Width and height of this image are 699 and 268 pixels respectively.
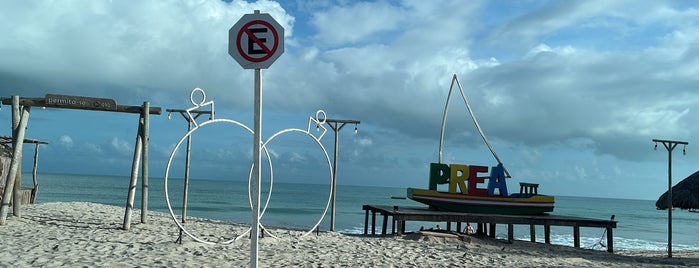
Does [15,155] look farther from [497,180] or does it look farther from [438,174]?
[497,180]

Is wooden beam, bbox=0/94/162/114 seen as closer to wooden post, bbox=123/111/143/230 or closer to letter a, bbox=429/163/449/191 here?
wooden post, bbox=123/111/143/230

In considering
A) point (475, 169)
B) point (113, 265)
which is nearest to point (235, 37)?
point (113, 265)

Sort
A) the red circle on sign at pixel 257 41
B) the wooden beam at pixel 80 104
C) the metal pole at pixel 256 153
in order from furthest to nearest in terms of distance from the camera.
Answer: the wooden beam at pixel 80 104 → the metal pole at pixel 256 153 → the red circle on sign at pixel 257 41

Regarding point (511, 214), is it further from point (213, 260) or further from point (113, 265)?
point (113, 265)

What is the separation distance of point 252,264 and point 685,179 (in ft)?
61.4

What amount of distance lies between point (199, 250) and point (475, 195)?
8.37 meters

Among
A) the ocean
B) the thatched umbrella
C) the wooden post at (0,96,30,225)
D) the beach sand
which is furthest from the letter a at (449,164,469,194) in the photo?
the wooden post at (0,96,30,225)

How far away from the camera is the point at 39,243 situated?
8508 millimetres

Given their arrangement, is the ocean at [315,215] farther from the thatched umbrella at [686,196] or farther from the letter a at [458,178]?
the letter a at [458,178]

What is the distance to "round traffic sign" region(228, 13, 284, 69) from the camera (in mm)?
4328

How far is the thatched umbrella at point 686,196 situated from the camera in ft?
58.1

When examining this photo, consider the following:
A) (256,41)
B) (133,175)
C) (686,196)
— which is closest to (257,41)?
(256,41)

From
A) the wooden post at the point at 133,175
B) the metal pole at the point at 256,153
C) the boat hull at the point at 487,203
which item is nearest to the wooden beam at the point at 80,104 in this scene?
the wooden post at the point at 133,175

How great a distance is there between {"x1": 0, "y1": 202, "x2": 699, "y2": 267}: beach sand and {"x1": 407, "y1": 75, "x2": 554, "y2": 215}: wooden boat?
2.09m
